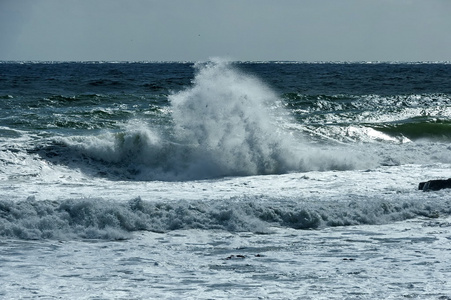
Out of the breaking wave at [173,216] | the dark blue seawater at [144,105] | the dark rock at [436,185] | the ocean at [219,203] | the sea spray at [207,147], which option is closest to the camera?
the ocean at [219,203]

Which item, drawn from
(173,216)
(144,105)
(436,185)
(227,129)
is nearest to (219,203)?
(173,216)

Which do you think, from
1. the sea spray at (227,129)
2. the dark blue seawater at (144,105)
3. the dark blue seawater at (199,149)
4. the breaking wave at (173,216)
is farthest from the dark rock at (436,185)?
the dark blue seawater at (144,105)

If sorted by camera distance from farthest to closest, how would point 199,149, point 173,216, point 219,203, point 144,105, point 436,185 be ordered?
1. point 144,105
2. point 199,149
3. point 436,185
4. point 219,203
5. point 173,216

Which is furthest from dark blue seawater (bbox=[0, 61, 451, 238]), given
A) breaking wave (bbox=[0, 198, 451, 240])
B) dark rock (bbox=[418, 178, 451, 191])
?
dark rock (bbox=[418, 178, 451, 191])

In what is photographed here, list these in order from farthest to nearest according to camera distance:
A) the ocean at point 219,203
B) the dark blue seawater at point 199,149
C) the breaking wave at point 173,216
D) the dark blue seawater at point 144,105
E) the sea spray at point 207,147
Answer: the dark blue seawater at point 144,105 → the sea spray at point 207,147 → the dark blue seawater at point 199,149 → the breaking wave at point 173,216 → the ocean at point 219,203

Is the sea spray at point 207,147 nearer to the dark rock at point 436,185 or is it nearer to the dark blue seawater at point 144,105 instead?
the dark blue seawater at point 144,105

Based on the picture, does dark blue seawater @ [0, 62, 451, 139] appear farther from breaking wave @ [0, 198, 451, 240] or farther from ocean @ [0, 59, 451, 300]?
breaking wave @ [0, 198, 451, 240]

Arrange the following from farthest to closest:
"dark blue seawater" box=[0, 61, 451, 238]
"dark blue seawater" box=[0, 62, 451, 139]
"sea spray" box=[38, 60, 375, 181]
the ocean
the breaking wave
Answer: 1. "dark blue seawater" box=[0, 62, 451, 139]
2. "sea spray" box=[38, 60, 375, 181]
3. "dark blue seawater" box=[0, 61, 451, 238]
4. the breaking wave
5. the ocean

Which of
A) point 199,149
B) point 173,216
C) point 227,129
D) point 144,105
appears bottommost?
point 173,216

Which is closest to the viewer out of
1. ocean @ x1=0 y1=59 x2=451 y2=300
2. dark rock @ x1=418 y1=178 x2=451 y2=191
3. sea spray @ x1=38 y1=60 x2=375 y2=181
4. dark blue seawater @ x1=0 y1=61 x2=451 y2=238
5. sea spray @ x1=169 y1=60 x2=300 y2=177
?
ocean @ x1=0 y1=59 x2=451 y2=300

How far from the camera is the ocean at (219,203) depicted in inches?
236

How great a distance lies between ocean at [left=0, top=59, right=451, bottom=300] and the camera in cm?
600

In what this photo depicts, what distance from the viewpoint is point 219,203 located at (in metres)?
9.12

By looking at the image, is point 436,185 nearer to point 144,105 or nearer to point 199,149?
point 199,149
